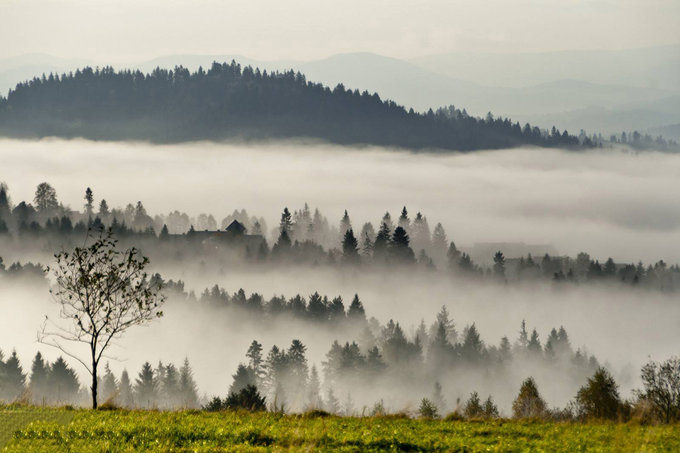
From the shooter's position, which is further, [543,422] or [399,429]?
[543,422]

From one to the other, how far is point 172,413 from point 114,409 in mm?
4014

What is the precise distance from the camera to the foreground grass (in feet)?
87.7

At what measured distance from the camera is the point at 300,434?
27.9 meters

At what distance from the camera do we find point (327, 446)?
26625 mm

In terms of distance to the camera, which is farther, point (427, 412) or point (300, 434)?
point (427, 412)

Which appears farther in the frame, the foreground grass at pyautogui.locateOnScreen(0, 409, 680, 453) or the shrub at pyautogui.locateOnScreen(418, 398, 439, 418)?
the shrub at pyautogui.locateOnScreen(418, 398, 439, 418)

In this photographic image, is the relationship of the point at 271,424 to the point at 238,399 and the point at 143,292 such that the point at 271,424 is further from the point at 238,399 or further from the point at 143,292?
the point at 238,399

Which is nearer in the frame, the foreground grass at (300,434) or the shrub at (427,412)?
the foreground grass at (300,434)

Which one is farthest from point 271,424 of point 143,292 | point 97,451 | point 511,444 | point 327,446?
point 143,292

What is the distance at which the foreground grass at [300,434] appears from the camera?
26.7 m

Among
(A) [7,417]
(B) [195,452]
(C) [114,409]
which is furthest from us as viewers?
(C) [114,409]

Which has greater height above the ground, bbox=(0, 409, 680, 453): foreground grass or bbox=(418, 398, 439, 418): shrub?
bbox=(0, 409, 680, 453): foreground grass

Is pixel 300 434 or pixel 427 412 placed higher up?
pixel 300 434

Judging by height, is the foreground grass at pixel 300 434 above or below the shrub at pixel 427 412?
above
